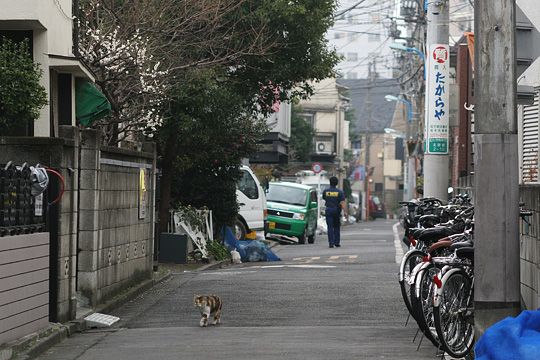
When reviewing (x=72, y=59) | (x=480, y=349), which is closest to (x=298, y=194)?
(x=72, y=59)

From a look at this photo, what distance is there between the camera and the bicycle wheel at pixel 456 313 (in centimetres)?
931

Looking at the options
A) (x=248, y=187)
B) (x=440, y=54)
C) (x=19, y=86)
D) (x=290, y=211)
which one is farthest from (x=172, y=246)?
(x=290, y=211)

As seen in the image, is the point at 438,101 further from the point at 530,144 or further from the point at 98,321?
the point at 98,321

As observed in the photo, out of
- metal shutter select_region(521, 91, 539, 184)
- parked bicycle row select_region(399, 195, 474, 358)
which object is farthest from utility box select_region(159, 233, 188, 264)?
parked bicycle row select_region(399, 195, 474, 358)

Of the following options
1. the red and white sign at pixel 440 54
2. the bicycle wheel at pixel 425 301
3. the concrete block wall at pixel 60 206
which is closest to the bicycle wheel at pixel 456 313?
the bicycle wheel at pixel 425 301

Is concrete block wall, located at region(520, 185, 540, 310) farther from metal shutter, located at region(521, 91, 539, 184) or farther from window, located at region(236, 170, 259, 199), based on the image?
window, located at region(236, 170, 259, 199)

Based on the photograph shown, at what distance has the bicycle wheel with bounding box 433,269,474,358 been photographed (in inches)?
367

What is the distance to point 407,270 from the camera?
36.7 ft

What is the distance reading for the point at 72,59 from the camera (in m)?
14.8

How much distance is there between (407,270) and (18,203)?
3.89 meters

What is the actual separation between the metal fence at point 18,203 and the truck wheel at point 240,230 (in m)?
18.1

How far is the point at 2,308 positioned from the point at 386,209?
332 ft

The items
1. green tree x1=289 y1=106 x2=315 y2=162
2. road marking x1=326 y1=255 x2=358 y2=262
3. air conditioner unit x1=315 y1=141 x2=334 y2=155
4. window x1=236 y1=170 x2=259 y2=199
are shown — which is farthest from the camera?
air conditioner unit x1=315 y1=141 x2=334 y2=155

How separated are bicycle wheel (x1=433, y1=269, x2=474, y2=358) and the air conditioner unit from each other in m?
63.0
